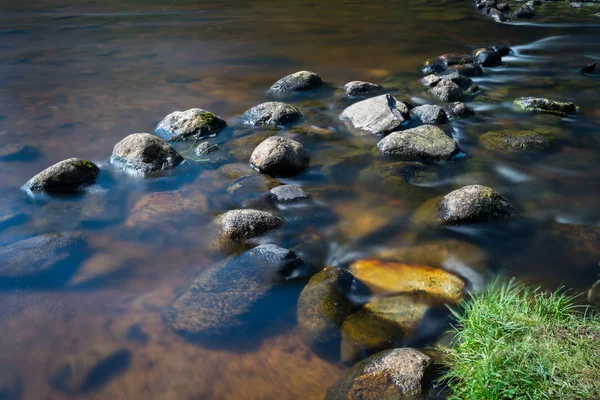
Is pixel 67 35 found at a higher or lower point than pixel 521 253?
higher

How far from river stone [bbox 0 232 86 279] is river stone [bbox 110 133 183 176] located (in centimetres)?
152

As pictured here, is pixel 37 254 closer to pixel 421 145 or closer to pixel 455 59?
pixel 421 145

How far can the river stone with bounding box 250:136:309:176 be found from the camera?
21.3 feet

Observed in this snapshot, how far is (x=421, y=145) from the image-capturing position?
6.85 m

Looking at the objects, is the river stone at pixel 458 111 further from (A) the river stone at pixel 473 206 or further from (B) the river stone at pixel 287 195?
(B) the river stone at pixel 287 195

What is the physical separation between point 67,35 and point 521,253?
47.2 ft

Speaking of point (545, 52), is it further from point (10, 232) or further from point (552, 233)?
point (10, 232)

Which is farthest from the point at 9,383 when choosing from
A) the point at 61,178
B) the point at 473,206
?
the point at 473,206

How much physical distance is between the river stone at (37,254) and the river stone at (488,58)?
32.0ft

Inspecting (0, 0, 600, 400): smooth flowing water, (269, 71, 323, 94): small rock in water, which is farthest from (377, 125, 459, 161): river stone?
(269, 71, 323, 94): small rock in water

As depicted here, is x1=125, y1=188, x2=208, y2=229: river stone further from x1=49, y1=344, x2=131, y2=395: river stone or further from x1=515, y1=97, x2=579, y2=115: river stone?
x1=515, y1=97, x2=579, y2=115: river stone

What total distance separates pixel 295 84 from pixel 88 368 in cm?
707

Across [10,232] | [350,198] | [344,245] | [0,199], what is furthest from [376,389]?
[0,199]

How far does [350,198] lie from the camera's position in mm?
6156
